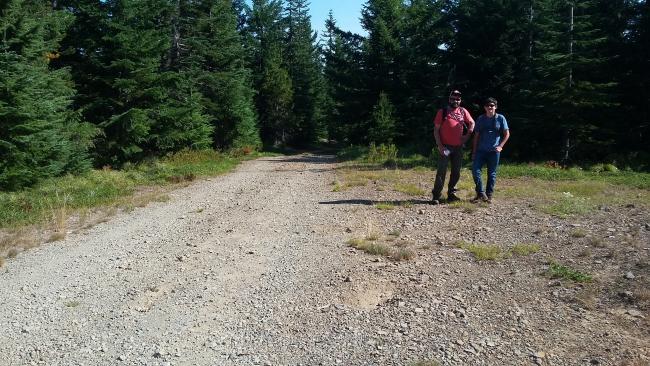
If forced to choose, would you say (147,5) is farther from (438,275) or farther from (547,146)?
(438,275)

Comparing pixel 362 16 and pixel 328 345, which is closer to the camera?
pixel 328 345

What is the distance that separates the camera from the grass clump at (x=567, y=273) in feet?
16.7

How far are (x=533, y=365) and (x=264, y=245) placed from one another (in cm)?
436

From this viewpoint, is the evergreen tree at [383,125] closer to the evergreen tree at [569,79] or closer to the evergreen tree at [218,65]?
the evergreen tree at [569,79]

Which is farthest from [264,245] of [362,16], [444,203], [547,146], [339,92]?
[362,16]

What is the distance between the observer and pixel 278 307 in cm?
488

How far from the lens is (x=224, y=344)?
413cm

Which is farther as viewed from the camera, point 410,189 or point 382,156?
point 382,156

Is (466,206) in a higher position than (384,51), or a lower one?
lower

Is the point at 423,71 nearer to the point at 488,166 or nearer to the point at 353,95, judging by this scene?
the point at 353,95

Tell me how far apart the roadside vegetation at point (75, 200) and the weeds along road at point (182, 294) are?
785 mm

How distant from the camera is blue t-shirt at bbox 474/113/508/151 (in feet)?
30.2

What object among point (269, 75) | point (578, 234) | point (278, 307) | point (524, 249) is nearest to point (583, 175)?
point (578, 234)

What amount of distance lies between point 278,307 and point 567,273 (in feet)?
10.5
